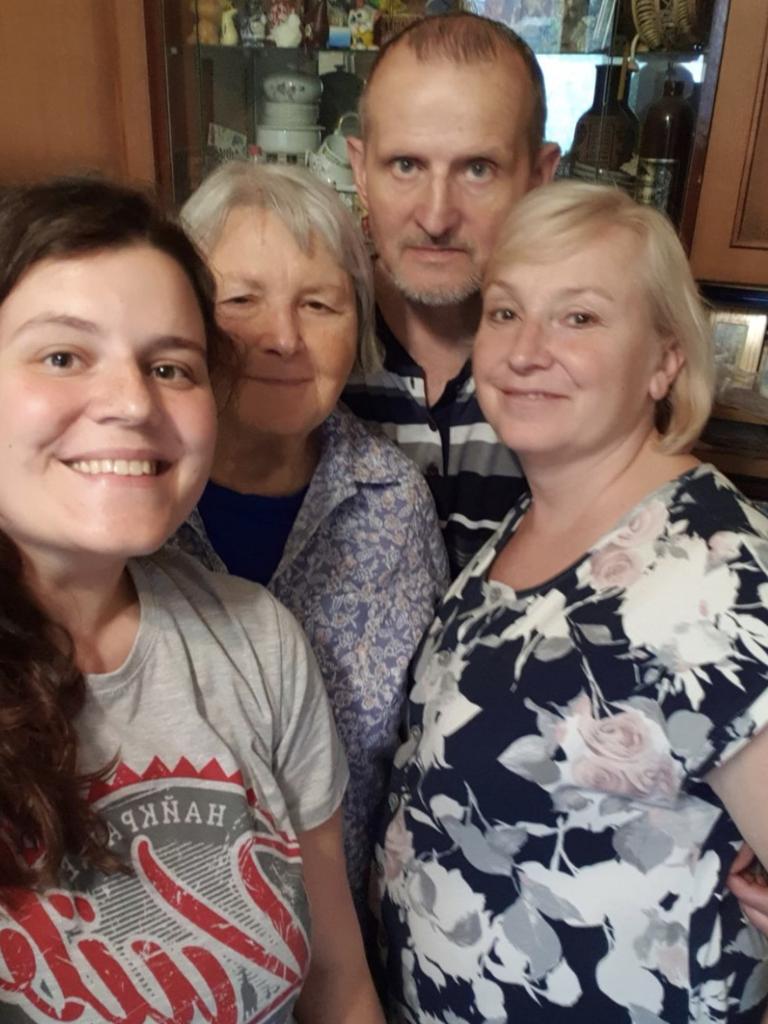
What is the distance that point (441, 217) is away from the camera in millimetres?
1375

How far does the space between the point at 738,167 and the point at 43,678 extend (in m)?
1.71

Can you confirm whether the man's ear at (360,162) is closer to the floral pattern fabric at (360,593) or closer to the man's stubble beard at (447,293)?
the man's stubble beard at (447,293)

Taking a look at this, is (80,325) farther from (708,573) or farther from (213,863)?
(708,573)

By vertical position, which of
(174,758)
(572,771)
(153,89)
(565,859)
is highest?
(153,89)

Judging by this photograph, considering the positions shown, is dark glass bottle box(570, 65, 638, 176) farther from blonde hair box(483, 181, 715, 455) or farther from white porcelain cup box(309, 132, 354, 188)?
blonde hair box(483, 181, 715, 455)

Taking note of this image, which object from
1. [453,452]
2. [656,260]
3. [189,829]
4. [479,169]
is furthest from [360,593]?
[479,169]

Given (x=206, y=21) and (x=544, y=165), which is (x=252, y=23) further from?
(x=544, y=165)

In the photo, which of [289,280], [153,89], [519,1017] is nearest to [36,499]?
[289,280]

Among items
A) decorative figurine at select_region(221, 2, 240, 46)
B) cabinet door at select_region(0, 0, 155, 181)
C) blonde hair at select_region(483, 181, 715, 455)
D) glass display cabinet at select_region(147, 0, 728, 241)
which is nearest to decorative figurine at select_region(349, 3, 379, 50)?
glass display cabinet at select_region(147, 0, 728, 241)

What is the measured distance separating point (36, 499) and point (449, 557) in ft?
2.65

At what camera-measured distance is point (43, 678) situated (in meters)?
0.73

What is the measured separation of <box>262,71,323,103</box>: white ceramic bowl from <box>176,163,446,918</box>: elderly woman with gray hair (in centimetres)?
129

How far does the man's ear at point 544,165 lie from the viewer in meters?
1.48

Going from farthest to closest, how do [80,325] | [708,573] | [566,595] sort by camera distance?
[566,595]
[708,573]
[80,325]
